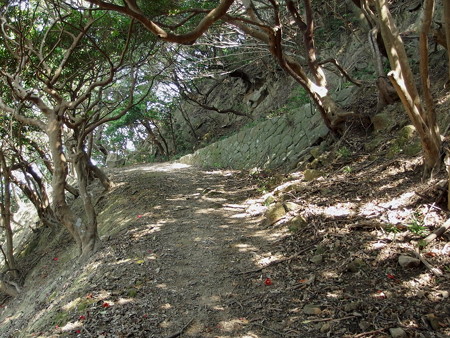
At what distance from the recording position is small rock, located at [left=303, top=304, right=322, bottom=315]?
3260mm

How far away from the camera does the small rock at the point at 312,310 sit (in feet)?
10.7

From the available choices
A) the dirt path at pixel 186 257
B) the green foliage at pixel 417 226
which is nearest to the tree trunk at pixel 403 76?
the green foliage at pixel 417 226

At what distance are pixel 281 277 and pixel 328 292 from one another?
0.74 m

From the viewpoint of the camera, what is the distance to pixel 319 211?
17.7ft

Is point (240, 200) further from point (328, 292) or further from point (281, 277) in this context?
point (328, 292)

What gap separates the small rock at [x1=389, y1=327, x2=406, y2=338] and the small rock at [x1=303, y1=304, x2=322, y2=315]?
27.6 inches

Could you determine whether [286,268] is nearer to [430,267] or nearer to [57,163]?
[430,267]

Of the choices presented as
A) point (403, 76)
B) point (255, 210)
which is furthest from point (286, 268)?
point (403, 76)

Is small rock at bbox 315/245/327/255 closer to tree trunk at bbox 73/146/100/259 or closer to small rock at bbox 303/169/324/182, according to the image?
small rock at bbox 303/169/324/182

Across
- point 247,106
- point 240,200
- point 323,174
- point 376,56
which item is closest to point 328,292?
point 323,174

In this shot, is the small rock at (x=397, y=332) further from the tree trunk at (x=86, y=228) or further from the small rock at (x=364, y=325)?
the tree trunk at (x=86, y=228)

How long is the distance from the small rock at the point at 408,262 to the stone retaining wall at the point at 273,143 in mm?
5669

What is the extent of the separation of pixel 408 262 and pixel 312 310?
44.3 inches

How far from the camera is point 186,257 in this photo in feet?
17.0
